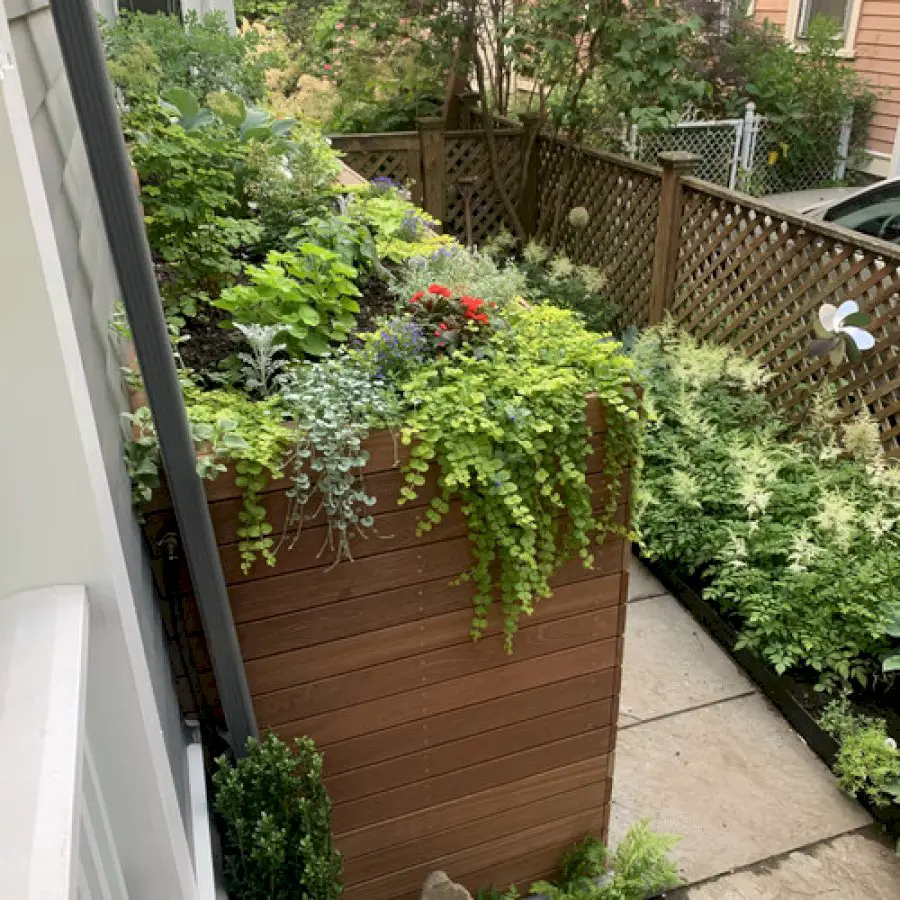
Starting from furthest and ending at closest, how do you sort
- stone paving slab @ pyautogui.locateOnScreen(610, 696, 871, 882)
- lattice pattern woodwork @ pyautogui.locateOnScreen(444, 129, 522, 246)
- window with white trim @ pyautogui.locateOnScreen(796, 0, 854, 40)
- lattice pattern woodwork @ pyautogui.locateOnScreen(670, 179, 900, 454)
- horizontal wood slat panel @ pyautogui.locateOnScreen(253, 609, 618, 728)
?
window with white trim @ pyautogui.locateOnScreen(796, 0, 854, 40), lattice pattern woodwork @ pyautogui.locateOnScreen(444, 129, 522, 246), lattice pattern woodwork @ pyautogui.locateOnScreen(670, 179, 900, 454), stone paving slab @ pyautogui.locateOnScreen(610, 696, 871, 882), horizontal wood slat panel @ pyautogui.locateOnScreen(253, 609, 618, 728)

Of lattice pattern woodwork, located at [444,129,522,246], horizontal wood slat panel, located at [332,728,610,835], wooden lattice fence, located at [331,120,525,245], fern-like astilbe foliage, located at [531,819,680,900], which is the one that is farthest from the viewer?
lattice pattern woodwork, located at [444,129,522,246]

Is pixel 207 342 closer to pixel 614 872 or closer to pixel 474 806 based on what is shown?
pixel 474 806

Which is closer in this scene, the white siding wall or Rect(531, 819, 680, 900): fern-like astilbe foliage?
the white siding wall

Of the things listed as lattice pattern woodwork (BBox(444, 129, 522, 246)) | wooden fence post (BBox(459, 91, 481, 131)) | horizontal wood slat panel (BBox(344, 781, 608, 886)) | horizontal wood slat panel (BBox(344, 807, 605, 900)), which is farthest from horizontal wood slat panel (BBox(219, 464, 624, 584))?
wooden fence post (BBox(459, 91, 481, 131))

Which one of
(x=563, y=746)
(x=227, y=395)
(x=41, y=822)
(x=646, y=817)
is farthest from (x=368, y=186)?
(x=41, y=822)

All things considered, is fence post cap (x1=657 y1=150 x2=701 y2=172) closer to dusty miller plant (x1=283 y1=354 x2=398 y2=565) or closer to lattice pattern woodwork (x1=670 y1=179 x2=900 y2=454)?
lattice pattern woodwork (x1=670 y1=179 x2=900 y2=454)

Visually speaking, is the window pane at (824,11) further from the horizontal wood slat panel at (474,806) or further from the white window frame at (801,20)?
the horizontal wood slat panel at (474,806)

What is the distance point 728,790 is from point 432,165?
17.6 feet

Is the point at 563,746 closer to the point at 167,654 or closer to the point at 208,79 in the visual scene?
the point at 167,654

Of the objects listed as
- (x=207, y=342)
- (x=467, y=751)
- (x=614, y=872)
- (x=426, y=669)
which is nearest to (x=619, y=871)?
(x=614, y=872)

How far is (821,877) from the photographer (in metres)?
2.94

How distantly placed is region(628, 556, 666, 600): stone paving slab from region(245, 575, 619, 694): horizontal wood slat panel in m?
1.95

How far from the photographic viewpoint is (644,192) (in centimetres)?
590

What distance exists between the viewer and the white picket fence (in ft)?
31.4
